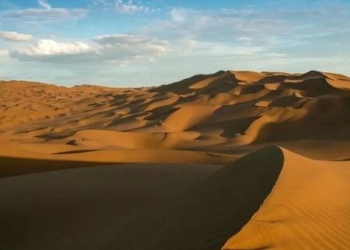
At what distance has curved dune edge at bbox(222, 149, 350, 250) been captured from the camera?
3.53 metres

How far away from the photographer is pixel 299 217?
4.11 metres

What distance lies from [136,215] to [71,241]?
0.88m

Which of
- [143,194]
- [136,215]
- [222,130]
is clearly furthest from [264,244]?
[222,130]

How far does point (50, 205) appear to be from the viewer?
6.67 metres

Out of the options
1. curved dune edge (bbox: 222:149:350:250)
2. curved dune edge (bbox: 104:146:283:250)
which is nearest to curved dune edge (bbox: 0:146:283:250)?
curved dune edge (bbox: 104:146:283:250)

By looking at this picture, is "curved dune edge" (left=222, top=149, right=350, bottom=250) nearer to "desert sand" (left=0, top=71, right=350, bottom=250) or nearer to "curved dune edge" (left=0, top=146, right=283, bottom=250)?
"desert sand" (left=0, top=71, right=350, bottom=250)

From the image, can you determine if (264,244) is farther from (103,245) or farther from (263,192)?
(103,245)

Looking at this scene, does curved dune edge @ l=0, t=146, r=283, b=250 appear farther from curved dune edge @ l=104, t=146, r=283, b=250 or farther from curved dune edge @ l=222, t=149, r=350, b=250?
curved dune edge @ l=222, t=149, r=350, b=250

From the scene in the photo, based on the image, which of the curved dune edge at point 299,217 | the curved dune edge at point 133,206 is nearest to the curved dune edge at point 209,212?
the curved dune edge at point 133,206

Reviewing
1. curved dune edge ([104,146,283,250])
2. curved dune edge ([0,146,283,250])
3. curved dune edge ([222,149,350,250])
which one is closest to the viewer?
curved dune edge ([222,149,350,250])

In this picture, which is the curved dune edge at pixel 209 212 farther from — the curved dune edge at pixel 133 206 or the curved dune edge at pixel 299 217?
the curved dune edge at pixel 299 217

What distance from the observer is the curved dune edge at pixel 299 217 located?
353 cm

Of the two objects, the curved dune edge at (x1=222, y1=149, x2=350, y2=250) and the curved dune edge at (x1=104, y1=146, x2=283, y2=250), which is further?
the curved dune edge at (x1=104, y1=146, x2=283, y2=250)

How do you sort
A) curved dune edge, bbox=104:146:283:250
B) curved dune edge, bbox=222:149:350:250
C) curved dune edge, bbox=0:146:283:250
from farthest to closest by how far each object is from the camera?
curved dune edge, bbox=0:146:283:250, curved dune edge, bbox=104:146:283:250, curved dune edge, bbox=222:149:350:250
